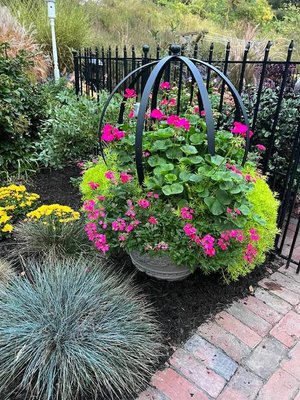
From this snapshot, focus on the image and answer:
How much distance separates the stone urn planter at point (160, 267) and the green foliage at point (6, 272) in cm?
76

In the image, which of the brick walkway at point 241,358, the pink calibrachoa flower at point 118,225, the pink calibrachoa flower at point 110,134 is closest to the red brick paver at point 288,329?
the brick walkway at point 241,358

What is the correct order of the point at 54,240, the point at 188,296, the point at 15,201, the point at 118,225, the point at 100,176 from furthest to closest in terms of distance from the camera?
1. the point at 15,201
2. the point at 54,240
3. the point at 100,176
4. the point at 188,296
5. the point at 118,225

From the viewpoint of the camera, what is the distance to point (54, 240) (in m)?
2.31

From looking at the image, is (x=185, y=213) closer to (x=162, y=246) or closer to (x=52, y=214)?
(x=162, y=246)

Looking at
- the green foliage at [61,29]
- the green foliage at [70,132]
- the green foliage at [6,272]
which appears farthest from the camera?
the green foliage at [61,29]

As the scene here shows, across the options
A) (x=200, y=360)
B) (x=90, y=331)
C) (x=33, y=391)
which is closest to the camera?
(x=33, y=391)

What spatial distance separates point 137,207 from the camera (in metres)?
1.70

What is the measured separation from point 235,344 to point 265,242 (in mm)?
601

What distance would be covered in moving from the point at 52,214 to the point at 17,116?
5.88ft

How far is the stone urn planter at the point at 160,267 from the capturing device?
6.11 ft

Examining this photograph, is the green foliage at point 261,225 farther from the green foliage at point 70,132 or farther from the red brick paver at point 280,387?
the green foliage at point 70,132

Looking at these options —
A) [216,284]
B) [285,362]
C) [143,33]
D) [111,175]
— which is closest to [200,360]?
[285,362]

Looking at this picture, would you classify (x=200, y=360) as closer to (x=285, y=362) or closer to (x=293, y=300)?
(x=285, y=362)

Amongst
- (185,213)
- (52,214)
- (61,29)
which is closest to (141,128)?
(185,213)
